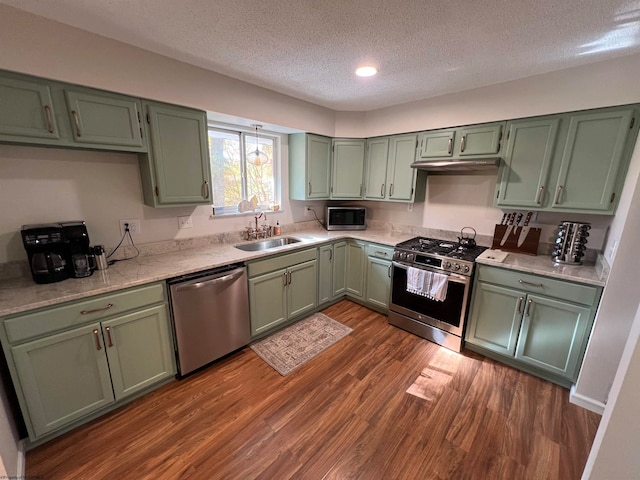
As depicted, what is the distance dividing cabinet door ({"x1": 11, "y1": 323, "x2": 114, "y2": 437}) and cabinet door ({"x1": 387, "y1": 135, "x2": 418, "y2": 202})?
3.00m

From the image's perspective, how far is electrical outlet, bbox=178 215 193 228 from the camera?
96.4 inches

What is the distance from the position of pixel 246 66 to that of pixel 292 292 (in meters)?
2.10

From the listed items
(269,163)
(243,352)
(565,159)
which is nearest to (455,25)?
(565,159)

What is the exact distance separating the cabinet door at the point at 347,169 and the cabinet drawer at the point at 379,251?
0.78 m

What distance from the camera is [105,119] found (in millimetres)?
1733

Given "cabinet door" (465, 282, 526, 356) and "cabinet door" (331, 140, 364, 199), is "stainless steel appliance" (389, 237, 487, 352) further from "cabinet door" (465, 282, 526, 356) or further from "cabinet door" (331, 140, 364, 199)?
"cabinet door" (331, 140, 364, 199)

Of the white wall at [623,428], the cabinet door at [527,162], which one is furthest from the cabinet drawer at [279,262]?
the white wall at [623,428]

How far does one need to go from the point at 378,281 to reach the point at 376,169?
1411 millimetres

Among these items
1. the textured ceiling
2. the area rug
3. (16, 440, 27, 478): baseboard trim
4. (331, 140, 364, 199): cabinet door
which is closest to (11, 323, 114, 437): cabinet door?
(16, 440, 27, 478): baseboard trim

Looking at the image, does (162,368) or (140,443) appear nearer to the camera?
(140,443)

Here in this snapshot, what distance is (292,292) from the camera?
275cm

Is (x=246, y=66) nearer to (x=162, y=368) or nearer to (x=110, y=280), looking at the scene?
(x=110, y=280)

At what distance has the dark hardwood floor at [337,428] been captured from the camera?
1.46 metres

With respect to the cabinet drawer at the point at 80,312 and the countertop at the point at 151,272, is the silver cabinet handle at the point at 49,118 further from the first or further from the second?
the cabinet drawer at the point at 80,312
